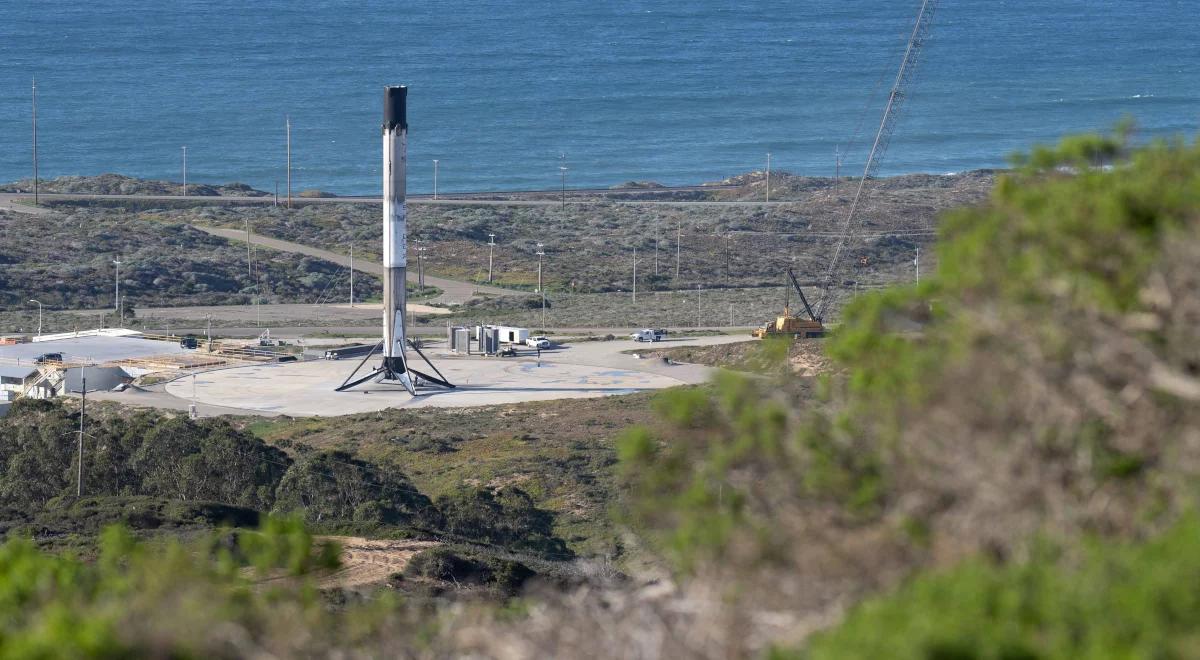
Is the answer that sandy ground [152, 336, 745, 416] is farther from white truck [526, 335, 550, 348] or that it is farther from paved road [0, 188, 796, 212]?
paved road [0, 188, 796, 212]

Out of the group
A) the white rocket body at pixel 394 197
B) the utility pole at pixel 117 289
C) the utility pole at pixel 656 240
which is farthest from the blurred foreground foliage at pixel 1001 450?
the utility pole at pixel 656 240

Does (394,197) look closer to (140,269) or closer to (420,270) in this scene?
(420,270)

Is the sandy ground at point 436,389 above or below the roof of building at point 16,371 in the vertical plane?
below

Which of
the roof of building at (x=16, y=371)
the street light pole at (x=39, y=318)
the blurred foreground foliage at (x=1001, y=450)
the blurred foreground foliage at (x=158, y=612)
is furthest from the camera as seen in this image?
the street light pole at (x=39, y=318)

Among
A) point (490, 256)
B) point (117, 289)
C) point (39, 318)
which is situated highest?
point (490, 256)

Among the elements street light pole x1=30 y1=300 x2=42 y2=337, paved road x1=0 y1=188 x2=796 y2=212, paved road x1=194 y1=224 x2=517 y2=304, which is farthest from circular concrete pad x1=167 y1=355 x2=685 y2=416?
paved road x1=0 y1=188 x2=796 y2=212

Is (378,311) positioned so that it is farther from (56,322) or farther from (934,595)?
(934,595)

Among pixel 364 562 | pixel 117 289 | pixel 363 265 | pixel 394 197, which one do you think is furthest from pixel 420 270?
pixel 364 562

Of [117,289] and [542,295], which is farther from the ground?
[117,289]

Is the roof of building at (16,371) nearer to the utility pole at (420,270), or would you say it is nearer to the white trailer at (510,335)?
the white trailer at (510,335)
